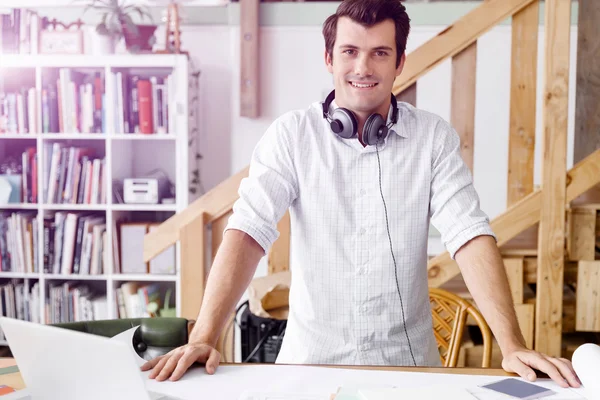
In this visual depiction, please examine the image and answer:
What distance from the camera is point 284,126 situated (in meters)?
1.68

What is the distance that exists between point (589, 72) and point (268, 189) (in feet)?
7.89

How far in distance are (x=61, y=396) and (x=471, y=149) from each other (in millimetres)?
2039

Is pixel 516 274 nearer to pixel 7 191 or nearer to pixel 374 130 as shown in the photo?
pixel 374 130

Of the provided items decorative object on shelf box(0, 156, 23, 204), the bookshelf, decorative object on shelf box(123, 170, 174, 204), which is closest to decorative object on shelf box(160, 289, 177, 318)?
the bookshelf

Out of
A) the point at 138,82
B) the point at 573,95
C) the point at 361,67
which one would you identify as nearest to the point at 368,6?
the point at 361,67

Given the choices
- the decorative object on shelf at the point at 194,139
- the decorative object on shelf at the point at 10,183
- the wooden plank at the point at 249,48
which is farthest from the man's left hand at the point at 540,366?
the decorative object on shelf at the point at 10,183

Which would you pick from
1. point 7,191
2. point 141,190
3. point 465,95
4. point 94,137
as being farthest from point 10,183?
point 465,95

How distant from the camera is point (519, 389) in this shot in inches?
44.4

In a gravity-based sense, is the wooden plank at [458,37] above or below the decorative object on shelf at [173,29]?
below

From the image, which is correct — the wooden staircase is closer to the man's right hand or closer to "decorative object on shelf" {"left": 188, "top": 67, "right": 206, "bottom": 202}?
"decorative object on shelf" {"left": 188, "top": 67, "right": 206, "bottom": 202}

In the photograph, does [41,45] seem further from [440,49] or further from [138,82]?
[440,49]

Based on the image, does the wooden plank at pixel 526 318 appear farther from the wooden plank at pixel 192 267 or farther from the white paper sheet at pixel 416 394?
the white paper sheet at pixel 416 394

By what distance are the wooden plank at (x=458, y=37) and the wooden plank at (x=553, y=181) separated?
0.55 feet

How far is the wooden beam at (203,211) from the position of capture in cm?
271
